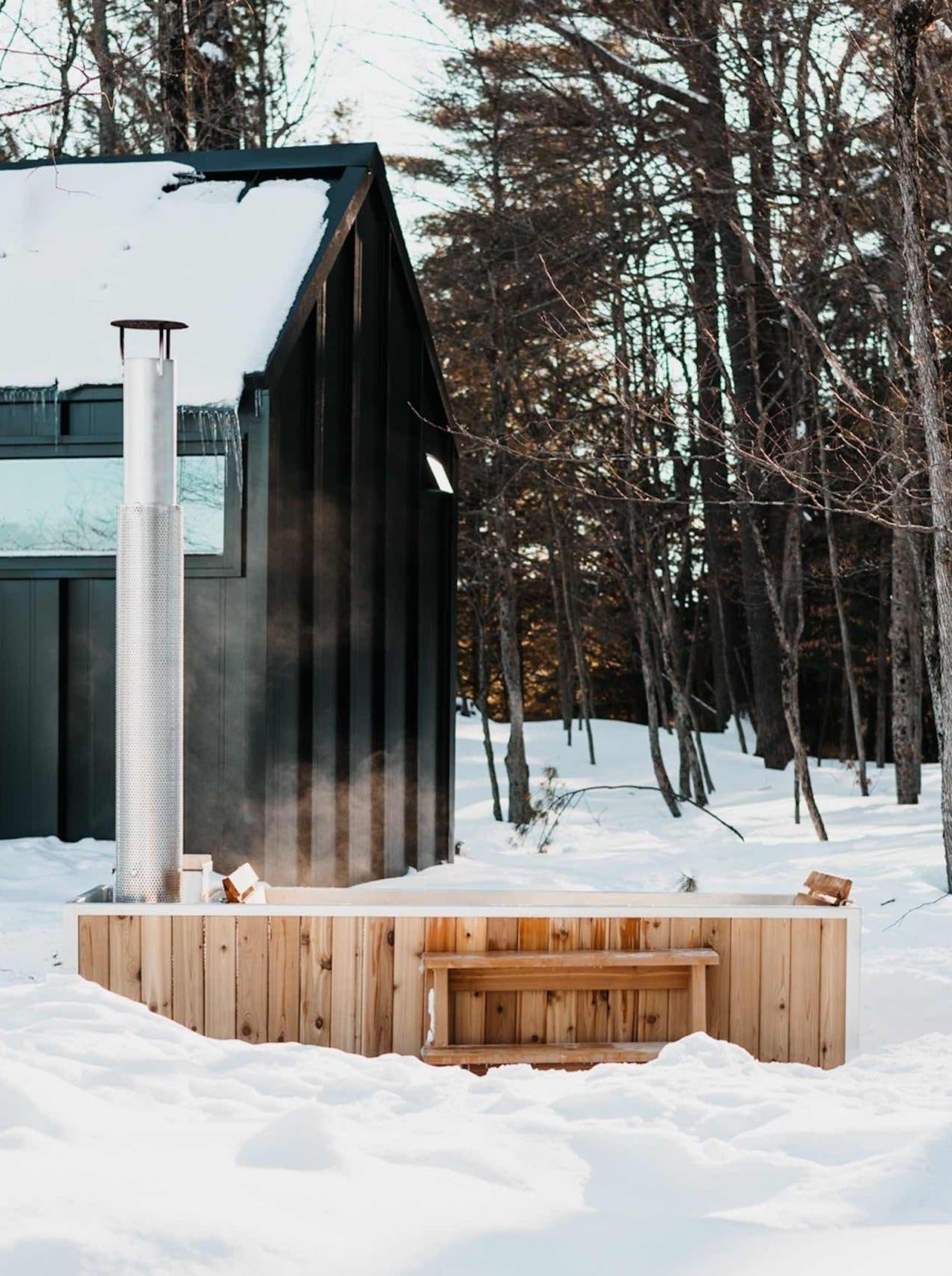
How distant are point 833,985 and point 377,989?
1641 millimetres

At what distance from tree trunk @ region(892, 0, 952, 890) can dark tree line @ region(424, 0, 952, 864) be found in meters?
0.02

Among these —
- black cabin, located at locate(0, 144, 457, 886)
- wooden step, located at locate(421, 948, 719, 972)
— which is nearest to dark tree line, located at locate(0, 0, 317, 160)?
black cabin, located at locate(0, 144, 457, 886)

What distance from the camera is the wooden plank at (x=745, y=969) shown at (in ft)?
16.1

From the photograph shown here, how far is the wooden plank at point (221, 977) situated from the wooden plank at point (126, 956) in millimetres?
239

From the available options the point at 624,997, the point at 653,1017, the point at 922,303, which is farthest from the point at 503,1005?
the point at 922,303

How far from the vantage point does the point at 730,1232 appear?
2.74m

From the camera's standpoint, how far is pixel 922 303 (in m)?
7.90

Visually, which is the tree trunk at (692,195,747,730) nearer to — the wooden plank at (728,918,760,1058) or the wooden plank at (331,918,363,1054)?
the wooden plank at (728,918,760,1058)

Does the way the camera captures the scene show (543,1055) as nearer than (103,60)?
Yes

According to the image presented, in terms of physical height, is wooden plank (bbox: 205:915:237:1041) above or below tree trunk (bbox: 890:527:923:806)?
below

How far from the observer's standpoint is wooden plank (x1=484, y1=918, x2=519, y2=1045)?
190 inches

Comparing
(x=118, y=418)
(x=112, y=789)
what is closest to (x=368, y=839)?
(x=112, y=789)

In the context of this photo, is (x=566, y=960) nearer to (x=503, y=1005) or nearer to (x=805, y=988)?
(x=503, y=1005)

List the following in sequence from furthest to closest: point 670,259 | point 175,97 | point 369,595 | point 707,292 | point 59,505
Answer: point 707,292 → point 175,97 → point 670,259 → point 369,595 → point 59,505
